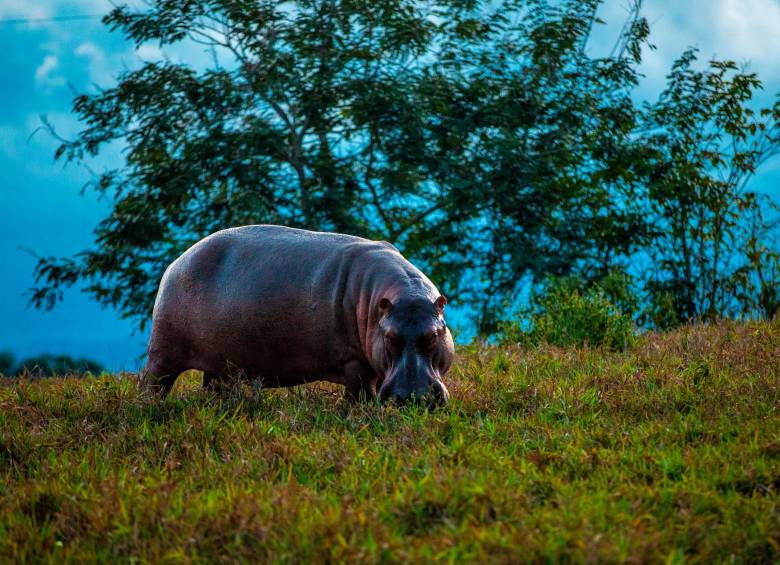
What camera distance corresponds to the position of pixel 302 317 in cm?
575

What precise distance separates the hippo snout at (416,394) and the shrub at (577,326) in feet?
11.0

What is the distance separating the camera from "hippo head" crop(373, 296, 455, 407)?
16.6 feet

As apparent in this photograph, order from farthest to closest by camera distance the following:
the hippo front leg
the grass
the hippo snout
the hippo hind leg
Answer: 1. the hippo hind leg
2. the hippo front leg
3. the hippo snout
4. the grass

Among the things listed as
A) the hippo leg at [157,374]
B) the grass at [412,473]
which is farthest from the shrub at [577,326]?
the hippo leg at [157,374]

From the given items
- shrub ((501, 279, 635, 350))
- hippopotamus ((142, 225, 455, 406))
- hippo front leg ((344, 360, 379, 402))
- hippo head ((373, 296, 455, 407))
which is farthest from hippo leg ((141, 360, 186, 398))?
shrub ((501, 279, 635, 350))

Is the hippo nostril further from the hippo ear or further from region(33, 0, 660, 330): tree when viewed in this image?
region(33, 0, 660, 330): tree

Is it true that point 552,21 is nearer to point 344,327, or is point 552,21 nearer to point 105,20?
point 105,20

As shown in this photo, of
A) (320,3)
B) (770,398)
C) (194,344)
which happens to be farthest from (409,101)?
(770,398)

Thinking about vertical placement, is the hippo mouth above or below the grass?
above

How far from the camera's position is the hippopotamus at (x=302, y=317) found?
516 centimetres

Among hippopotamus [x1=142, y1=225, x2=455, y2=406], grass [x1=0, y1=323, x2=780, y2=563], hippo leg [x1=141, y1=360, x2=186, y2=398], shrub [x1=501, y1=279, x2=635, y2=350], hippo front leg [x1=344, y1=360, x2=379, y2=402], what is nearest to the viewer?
grass [x1=0, y1=323, x2=780, y2=563]

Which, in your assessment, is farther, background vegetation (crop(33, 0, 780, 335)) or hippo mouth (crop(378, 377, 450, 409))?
background vegetation (crop(33, 0, 780, 335))

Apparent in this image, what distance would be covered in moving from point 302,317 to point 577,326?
3837 millimetres

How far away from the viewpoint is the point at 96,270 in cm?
1527
